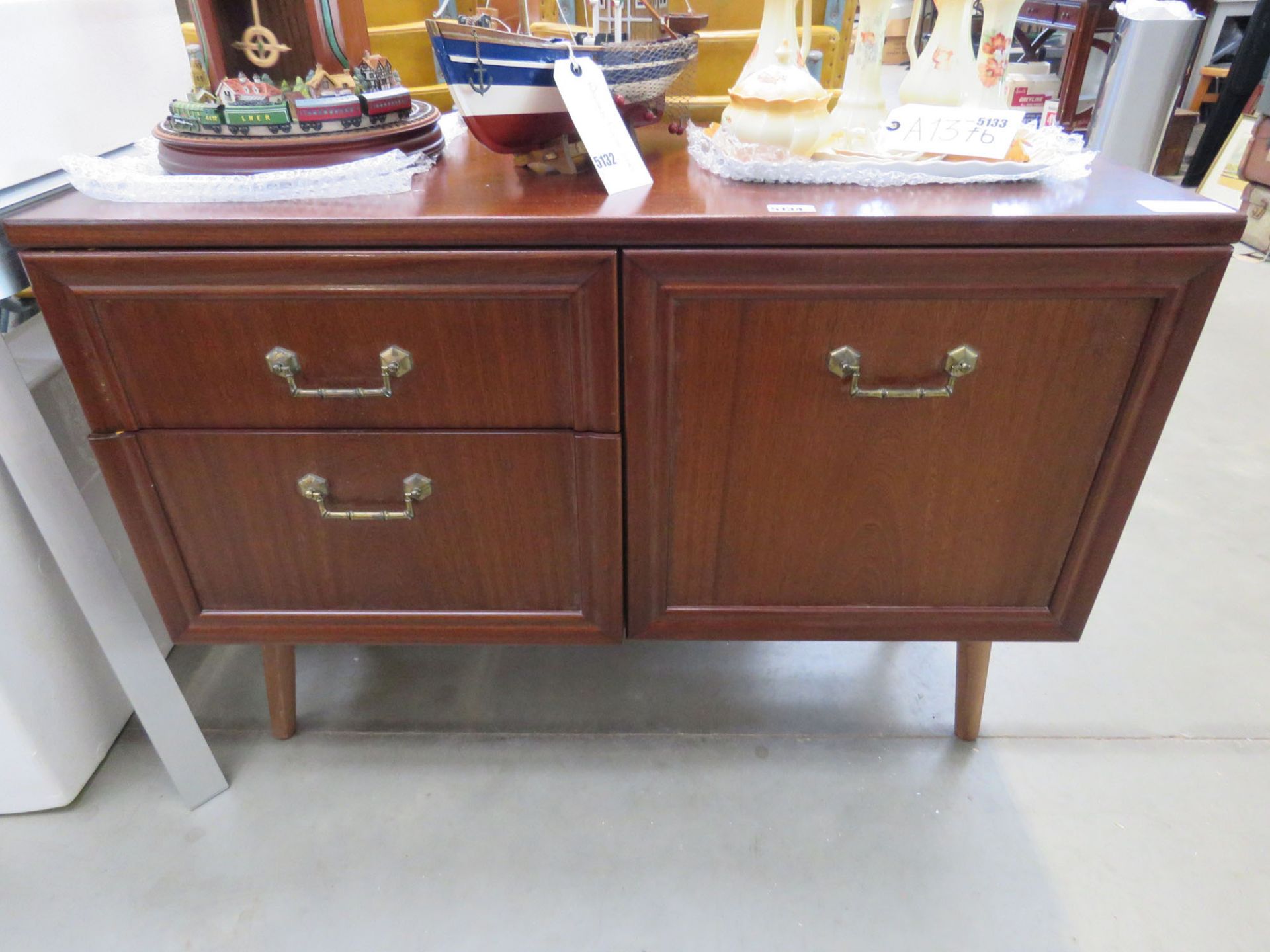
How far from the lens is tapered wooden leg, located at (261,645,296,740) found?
90 cm

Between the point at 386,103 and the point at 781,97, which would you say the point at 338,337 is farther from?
the point at 781,97

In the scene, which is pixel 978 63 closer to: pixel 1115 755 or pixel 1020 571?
pixel 1020 571

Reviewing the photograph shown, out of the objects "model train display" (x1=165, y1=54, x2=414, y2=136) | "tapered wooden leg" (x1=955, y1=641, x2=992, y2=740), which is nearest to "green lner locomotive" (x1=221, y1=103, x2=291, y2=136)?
"model train display" (x1=165, y1=54, x2=414, y2=136)

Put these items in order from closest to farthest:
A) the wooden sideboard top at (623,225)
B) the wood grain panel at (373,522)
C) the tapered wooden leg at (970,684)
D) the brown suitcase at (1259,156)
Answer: the wooden sideboard top at (623,225) → the wood grain panel at (373,522) → the tapered wooden leg at (970,684) → the brown suitcase at (1259,156)

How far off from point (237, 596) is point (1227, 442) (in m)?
1.72

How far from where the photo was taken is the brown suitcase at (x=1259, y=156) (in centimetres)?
233

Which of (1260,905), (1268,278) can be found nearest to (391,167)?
(1260,905)

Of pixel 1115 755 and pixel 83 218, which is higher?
pixel 83 218

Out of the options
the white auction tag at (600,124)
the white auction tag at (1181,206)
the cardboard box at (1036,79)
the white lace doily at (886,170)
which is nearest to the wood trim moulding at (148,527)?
the white auction tag at (600,124)

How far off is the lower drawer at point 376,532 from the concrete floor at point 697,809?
0.22 metres

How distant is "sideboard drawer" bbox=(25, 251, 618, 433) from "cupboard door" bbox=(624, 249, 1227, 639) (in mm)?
59

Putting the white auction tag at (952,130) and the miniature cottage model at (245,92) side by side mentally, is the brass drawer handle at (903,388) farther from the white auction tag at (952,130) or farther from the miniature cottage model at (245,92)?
the miniature cottage model at (245,92)

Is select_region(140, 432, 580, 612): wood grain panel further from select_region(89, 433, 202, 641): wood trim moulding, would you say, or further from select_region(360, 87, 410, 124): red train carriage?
select_region(360, 87, 410, 124): red train carriage

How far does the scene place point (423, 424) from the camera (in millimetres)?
692
